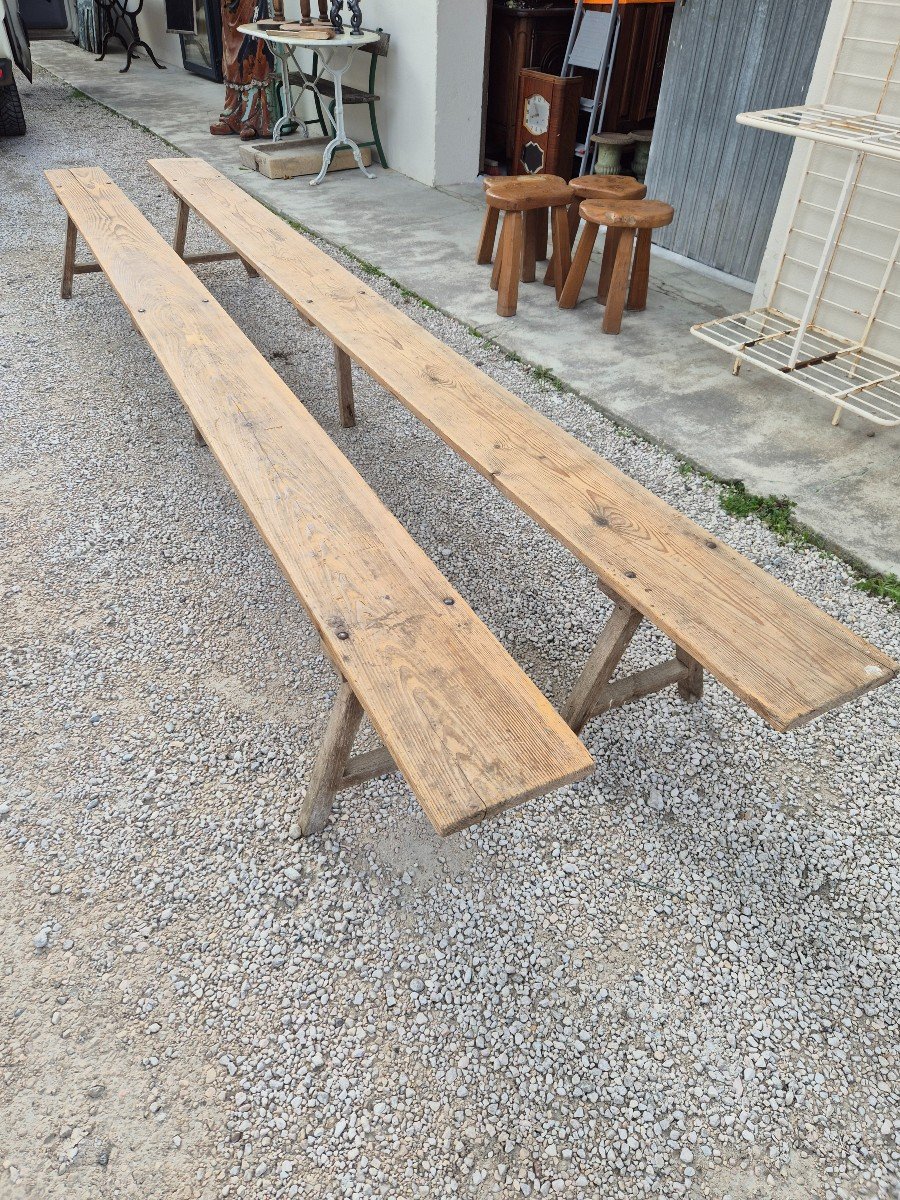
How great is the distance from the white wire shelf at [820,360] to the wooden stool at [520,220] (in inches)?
32.8

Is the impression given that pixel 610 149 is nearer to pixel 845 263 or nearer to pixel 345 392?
pixel 845 263

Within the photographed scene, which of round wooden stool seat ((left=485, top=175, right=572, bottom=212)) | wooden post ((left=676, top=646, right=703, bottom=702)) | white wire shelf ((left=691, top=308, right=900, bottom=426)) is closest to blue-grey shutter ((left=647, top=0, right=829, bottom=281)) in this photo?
white wire shelf ((left=691, top=308, right=900, bottom=426))

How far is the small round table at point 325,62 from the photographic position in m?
5.35

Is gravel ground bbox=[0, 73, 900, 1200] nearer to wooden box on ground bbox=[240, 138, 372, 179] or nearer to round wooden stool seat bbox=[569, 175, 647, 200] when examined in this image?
round wooden stool seat bbox=[569, 175, 647, 200]

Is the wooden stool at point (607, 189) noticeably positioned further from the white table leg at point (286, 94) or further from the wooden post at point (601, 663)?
the white table leg at point (286, 94)

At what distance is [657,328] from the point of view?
4000 millimetres

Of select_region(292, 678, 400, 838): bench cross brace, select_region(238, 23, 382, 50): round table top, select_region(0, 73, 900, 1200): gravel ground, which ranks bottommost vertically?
select_region(0, 73, 900, 1200): gravel ground

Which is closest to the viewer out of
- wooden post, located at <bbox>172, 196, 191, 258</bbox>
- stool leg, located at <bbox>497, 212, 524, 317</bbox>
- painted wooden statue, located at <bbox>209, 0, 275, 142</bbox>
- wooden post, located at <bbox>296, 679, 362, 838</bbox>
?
wooden post, located at <bbox>296, 679, 362, 838</bbox>

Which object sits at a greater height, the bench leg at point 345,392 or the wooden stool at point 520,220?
the wooden stool at point 520,220

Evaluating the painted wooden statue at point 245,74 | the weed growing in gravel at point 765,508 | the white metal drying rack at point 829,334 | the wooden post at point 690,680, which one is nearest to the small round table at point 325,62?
the painted wooden statue at point 245,74

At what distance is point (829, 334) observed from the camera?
3.61 meters

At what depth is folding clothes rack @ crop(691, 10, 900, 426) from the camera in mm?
3078

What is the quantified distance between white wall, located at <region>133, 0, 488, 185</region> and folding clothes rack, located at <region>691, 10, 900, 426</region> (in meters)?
3.05

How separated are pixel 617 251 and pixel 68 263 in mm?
2631
